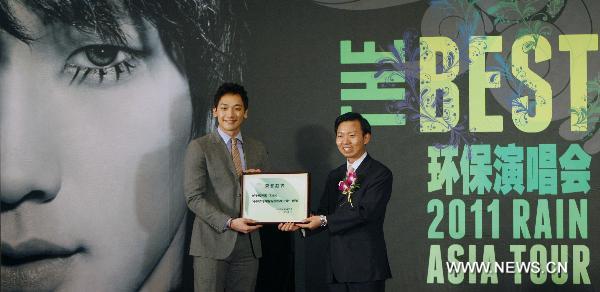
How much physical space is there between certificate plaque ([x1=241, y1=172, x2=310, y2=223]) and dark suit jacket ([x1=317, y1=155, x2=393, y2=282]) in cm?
24

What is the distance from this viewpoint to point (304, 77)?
5055mm

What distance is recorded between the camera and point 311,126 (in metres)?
5.04

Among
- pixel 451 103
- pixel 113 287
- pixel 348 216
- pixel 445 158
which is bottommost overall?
pixel 113 287

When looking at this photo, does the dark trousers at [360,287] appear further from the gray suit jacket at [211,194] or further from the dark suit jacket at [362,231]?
the gray suit jacket at [211,194]

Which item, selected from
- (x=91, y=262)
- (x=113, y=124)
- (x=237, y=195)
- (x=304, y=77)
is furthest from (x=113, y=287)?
(x=304, y=77)

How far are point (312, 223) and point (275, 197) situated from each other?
0.25 meters

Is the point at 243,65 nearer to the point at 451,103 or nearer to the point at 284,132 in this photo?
the point at 284,132

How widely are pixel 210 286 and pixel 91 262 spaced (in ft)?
4.60

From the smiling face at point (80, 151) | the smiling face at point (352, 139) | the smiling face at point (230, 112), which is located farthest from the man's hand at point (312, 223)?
the smiling face at point (80, 151)

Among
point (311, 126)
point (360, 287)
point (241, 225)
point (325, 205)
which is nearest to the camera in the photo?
point (360, 287)

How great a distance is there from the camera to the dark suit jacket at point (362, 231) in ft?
12.6

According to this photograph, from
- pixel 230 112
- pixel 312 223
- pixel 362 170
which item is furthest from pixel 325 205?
pixel 230 112

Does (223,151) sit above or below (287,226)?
above

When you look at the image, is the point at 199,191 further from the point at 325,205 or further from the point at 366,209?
the point at 366,209
